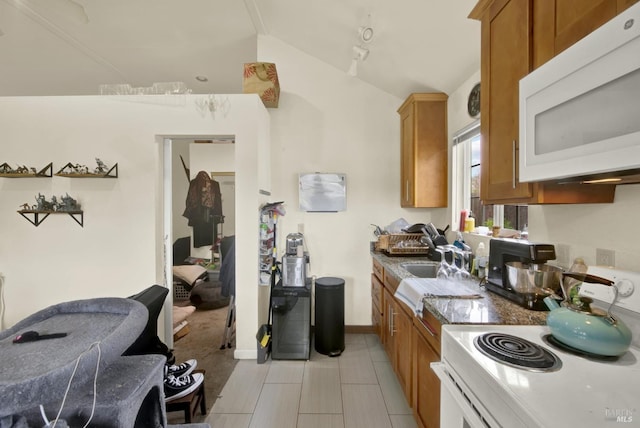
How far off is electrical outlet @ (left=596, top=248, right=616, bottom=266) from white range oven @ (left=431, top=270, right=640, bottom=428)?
0.76 ft

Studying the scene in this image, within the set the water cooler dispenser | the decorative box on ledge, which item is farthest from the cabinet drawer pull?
the decorative box on ledge

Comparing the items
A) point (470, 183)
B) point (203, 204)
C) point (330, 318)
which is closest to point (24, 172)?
point (203, 204)

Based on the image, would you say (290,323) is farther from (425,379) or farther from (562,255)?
(562,255)

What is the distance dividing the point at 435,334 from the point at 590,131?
1032 mm

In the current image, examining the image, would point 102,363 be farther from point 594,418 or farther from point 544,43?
point 544,43

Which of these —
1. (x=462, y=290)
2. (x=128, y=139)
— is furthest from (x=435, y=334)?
(x=128, y=139)

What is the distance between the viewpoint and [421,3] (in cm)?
181

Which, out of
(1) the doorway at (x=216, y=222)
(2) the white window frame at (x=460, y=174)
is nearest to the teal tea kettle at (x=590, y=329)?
(2) the white window frame at (x=460, y=174)

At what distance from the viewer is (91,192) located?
245cm

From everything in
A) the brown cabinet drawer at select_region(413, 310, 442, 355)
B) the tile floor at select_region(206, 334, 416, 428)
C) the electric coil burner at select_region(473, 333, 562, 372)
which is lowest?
the tile floor at select_region(206, 334, 416, 428)

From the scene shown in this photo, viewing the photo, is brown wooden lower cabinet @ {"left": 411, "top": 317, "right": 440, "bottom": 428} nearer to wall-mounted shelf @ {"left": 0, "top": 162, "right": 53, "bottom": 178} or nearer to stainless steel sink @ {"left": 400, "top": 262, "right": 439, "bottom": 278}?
stainless steel sink @ {"left": 400, "top": 262, "right": 439, "bottom": 278}

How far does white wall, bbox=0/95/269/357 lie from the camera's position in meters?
2.43

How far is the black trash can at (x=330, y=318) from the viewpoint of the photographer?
2568 mm

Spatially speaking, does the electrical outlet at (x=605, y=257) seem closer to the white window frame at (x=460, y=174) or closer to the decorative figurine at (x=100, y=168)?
the white window frame at (x=460, y=174)
